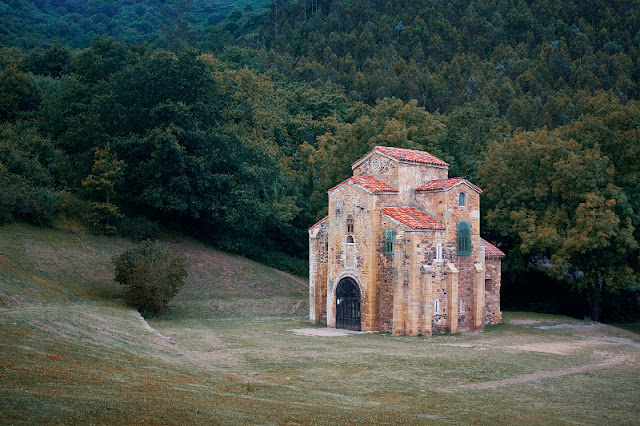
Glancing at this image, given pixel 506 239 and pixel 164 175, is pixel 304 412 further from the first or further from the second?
pixel 164 175

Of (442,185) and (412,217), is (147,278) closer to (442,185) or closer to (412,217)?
(412,217)

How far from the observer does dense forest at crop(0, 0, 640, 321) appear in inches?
1742

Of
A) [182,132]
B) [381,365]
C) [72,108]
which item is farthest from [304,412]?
[72,108]

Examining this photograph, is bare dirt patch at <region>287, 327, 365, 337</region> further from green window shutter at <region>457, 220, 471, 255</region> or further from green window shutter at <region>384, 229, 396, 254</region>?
green window shutter at <region>457, 220, 471, 255</region>

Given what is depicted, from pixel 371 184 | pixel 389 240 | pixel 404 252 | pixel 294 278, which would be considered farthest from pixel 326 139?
pixel 404 252

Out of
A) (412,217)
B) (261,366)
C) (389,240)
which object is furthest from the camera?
(412,217)

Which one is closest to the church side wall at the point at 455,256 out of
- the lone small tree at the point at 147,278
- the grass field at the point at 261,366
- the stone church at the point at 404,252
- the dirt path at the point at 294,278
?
the stone church at the point at 404,252

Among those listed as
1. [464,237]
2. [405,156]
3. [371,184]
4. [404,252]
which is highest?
[405,156]

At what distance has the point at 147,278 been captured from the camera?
39375 millimetres

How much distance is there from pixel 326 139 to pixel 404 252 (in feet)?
129

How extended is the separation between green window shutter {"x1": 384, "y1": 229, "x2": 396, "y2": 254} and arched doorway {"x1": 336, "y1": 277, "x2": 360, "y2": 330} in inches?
110

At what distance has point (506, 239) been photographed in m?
50.1

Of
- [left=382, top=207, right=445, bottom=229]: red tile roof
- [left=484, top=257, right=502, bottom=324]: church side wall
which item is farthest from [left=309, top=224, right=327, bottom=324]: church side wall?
[left=484, top=257, right=502, bottom=324]: church side wall

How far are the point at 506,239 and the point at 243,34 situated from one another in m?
103
